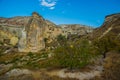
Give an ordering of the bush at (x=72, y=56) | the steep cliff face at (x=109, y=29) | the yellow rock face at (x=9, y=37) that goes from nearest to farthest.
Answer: the bush at (x=72, y=56)
the steep cliff face at (x=109, y=29)
the yellow rock face at (x=9, y=37)

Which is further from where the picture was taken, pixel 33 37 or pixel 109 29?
pixel 109 29

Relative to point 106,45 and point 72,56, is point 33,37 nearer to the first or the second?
point 106,45

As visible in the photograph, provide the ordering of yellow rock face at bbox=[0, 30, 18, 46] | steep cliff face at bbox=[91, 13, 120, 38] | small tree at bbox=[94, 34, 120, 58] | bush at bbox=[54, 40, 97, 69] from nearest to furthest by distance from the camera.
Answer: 1. bush at bbox=[54, 40, 97, 69]
2. small tree at bbox=[94, 34, 120, 58]
3. steep cliff face at bbox=[91, 13, 120, 38]
4. yellow rock face at bbox=[0, 30, 18, 46]

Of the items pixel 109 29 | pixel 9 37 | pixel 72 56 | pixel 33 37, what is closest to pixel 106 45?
pixel 72 56

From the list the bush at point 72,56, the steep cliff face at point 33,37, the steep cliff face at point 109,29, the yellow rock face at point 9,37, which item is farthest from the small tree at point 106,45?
the yellow rock face at point 9,37

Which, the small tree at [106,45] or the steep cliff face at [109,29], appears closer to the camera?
the small tree at [106,45]

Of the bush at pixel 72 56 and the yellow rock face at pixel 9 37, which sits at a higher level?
the yellow rock face at pixel 9 37

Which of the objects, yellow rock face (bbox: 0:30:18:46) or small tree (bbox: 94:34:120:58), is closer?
small tree (bbox: 94:34:120:58)

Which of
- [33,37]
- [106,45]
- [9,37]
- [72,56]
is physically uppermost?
[33,37]

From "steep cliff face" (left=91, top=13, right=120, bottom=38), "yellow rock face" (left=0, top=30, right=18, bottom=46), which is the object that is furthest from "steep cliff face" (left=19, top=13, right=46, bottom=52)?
"yellow rock face" (left=0, top=30, right=18, bottom=46)

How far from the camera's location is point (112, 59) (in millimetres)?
43406

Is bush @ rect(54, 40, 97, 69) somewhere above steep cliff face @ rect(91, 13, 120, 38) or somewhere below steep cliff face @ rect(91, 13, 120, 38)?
below

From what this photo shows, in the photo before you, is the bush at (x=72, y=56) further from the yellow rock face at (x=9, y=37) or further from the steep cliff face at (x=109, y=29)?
the yellow rock face at (x=9, y=37)

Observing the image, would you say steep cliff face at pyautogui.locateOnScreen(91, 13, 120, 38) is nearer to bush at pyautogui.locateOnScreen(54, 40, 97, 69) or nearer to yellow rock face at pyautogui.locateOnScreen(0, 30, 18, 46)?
bush at pyautogui.locateOnScreen(54, 40, 97, 69)
